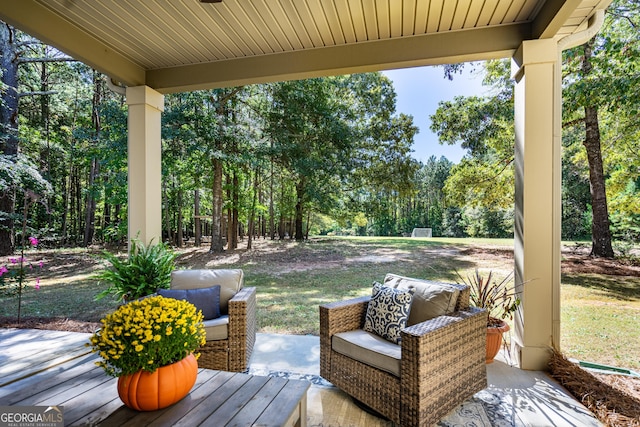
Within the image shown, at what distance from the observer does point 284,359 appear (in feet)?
8.82

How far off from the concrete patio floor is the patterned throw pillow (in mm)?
500

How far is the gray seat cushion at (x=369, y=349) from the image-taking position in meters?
1.76

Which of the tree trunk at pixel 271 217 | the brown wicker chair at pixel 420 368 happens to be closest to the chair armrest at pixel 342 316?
the brown wicker chair at pixel 420 368

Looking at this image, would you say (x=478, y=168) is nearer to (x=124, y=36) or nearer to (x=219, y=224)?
(x=124, y=36)

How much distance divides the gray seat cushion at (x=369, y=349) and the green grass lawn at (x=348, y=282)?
4.98ft

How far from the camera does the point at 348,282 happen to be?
16.5 ft

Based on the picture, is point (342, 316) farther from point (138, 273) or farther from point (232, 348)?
point (138, 273)

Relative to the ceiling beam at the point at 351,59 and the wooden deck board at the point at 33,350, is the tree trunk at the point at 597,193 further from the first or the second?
the wooden deck board at the point at 33,350

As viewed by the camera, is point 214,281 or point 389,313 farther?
point 214,281

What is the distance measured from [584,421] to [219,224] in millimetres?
6819

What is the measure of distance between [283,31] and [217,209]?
209 inches

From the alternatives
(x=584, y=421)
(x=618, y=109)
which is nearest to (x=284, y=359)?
(x=584, y=421)

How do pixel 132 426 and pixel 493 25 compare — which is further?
pixel 493 25

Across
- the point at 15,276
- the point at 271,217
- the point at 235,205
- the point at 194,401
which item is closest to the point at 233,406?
the point at 194,401
